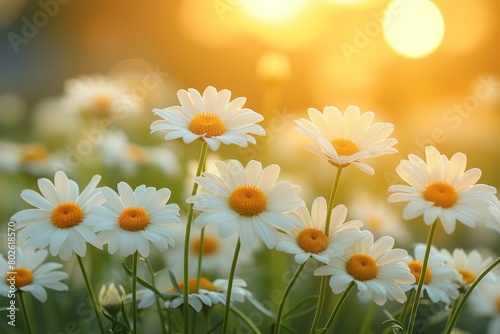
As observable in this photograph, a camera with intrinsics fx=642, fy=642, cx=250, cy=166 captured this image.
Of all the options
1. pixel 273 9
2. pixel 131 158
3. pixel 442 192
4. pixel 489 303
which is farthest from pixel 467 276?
pixel 273 9

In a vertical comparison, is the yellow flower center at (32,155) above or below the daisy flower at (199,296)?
above

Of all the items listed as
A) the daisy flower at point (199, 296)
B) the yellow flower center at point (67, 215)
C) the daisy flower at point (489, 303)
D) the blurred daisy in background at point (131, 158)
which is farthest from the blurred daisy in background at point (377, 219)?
the yellow flower center at point (67, 215)

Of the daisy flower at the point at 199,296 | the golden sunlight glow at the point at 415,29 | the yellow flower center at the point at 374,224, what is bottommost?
the daisy flower at the point at 199,296

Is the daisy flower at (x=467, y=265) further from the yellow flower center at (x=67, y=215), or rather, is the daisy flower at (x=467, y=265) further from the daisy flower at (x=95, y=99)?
the daisy flower at (x=95, y=99)

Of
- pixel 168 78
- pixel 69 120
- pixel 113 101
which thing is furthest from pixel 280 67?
pixel 168 78

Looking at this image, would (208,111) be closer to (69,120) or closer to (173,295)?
(173,295)

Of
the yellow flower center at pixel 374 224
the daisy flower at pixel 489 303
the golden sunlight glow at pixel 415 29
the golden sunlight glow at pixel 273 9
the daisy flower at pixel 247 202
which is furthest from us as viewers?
the golden sunlight glow at pixel 415 29

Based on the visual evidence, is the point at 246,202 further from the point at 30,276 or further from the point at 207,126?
the point at 30,276

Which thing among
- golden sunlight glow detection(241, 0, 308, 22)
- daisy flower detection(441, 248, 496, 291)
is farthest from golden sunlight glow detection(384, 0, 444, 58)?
daisy flower detection(441, 248, 496, 291)
